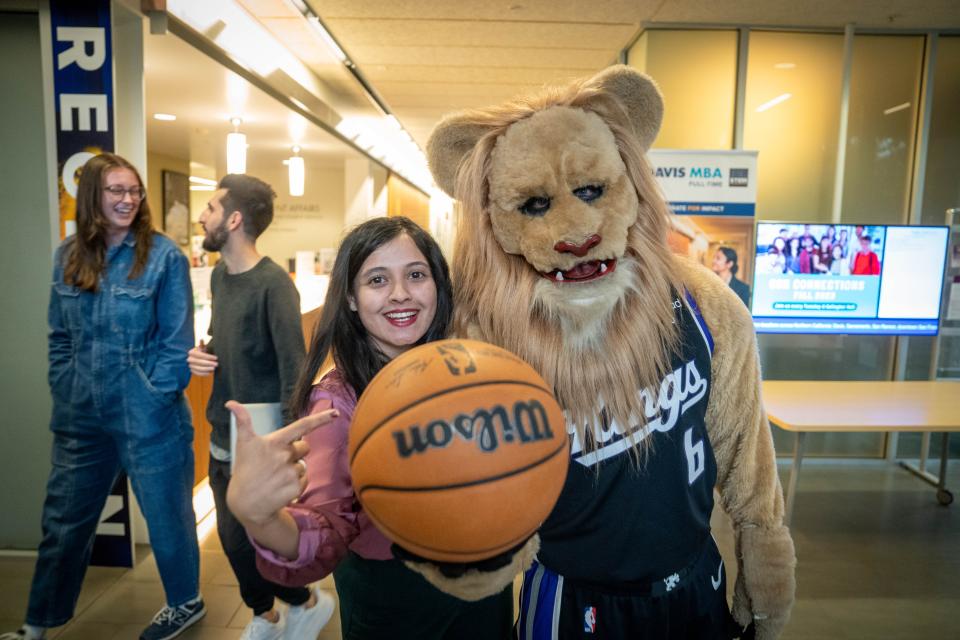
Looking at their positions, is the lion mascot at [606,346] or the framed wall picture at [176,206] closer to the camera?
the lion mascot at [606,346]

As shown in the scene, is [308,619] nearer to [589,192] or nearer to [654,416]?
[654,416]

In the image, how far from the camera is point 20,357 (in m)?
2.78

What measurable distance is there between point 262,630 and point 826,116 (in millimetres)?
4579

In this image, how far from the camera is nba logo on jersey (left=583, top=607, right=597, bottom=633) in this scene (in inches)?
47.8

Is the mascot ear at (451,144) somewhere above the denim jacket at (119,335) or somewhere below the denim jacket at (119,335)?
above

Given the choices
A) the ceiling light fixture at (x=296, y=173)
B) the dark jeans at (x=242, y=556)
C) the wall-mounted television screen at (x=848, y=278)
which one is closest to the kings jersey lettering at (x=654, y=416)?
the dark jeans at (x=242, y=556)

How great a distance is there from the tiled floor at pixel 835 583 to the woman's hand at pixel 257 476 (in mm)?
1769

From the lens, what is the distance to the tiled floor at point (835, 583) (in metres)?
2.42

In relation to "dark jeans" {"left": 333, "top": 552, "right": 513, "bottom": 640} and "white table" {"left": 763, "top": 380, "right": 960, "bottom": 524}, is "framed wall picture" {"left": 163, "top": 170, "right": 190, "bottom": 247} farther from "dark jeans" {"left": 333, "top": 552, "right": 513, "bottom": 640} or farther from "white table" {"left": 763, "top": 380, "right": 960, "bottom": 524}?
"dark jeans" {"left": 333, "top": 552, "right": 513, "bottom": 640}

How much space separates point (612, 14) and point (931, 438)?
387 centimetres

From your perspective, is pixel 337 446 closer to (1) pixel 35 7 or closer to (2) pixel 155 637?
(2) pixel 155 637

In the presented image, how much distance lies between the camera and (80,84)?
2.50 meters

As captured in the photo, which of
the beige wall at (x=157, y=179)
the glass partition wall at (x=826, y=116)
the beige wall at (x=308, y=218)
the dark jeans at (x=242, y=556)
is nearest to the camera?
the dark jeans at (x=242, y=556)

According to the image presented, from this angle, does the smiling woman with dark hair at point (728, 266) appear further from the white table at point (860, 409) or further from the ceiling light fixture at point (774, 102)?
the ceiling light fixture at point (774, 102)
